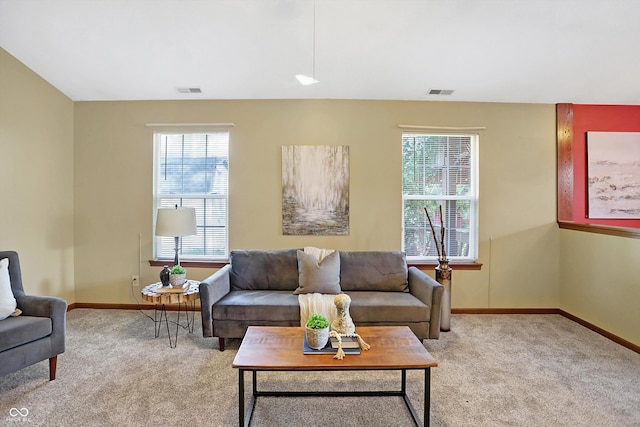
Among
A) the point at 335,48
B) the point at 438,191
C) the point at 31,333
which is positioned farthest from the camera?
the point at 438,191

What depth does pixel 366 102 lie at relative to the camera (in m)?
3.79

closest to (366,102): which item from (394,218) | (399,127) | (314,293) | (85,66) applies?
(399,127)

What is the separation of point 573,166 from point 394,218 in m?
2.20

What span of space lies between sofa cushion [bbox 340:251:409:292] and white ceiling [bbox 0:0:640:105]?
1.86 metres

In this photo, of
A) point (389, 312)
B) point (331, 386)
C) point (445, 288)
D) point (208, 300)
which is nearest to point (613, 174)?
point (445, 288)

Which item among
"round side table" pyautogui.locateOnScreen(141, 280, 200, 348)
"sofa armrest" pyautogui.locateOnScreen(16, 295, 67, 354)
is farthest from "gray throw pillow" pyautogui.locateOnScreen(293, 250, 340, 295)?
"sofa armrest" pyautogui.locateOnScreen(16, 295, 67, 354)

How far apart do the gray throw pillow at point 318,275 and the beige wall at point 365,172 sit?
25.8 inches

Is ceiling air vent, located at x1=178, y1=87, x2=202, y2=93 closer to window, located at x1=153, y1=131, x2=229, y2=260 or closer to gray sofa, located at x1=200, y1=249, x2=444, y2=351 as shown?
window, located at x1=153, y1=131, x2=229, y2=260

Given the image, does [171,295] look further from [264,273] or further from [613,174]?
[613,174]

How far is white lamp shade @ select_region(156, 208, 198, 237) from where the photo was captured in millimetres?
3082

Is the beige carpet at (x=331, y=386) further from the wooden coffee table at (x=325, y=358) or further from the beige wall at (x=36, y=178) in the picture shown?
the beige wall at (x=36, y=178)

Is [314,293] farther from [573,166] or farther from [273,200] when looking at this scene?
[573,166]

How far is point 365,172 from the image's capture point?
12.4 feet

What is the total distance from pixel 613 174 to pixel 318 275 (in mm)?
3694
